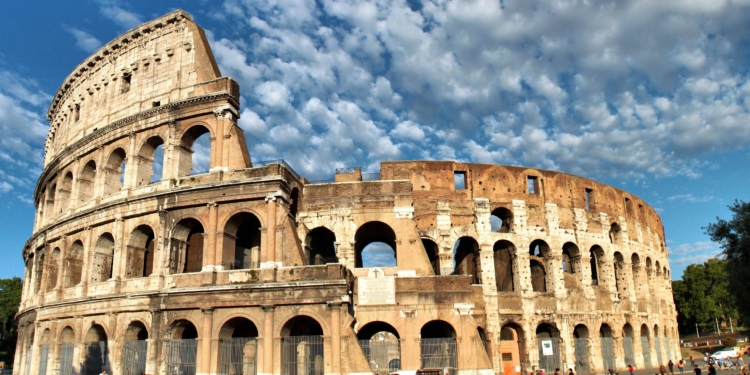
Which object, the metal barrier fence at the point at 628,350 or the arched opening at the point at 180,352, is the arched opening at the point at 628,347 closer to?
the metal barrier fence at the point at 628,350

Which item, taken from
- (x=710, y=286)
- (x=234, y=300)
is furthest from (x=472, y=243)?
(x=710, y=286)

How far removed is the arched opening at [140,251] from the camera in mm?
21703

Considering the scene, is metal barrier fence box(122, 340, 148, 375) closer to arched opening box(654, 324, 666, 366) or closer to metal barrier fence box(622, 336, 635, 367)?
metal barrier fence box(622, 336, 635, 367)

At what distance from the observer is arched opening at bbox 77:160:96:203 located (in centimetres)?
2509

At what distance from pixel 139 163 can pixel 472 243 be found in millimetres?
14558

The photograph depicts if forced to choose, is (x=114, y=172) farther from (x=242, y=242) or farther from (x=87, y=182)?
(x=242, y=242)

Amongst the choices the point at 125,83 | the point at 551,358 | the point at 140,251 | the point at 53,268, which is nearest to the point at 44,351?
the point at 53,268

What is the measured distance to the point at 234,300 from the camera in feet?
62.5

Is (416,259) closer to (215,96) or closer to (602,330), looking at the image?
(215,96)

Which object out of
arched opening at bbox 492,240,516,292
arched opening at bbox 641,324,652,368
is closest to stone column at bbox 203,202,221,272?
arched opening at bbox 492,240,516,292

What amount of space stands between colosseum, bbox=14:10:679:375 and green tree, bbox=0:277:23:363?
68.7ft

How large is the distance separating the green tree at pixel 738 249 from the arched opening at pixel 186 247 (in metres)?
17.7

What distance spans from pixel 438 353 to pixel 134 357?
10.8 meters

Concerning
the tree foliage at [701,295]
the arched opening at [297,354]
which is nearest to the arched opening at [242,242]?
the arched opening at [297,354]
